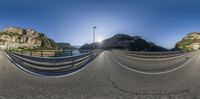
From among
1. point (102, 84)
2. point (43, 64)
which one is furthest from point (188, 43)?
point (43, 64)

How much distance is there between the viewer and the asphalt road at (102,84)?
290 inches

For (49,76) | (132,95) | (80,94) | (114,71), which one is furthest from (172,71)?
(49,76)

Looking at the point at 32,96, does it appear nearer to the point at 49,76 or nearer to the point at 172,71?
the point at 49,76

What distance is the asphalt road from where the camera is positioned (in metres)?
7.37

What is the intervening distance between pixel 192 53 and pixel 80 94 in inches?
238

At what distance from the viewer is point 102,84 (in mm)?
9062

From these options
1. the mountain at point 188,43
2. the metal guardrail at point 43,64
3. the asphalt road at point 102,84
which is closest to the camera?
the metal guardrail at point 43,64

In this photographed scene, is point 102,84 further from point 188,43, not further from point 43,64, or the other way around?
point 188,43

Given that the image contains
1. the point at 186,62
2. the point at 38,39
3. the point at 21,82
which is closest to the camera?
the point at 21,82

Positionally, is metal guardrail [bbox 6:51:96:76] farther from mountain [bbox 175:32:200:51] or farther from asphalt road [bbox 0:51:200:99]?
mountain [bbox 175:32:200:51]

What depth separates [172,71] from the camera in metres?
10.6

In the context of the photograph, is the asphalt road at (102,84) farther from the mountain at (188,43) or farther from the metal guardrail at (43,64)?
the mountain at (188,43)

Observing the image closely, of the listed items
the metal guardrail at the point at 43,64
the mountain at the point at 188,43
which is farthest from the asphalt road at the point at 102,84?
the mountain at the point at 188,43

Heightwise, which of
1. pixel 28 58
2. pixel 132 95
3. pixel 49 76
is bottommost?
pixel 132 95
